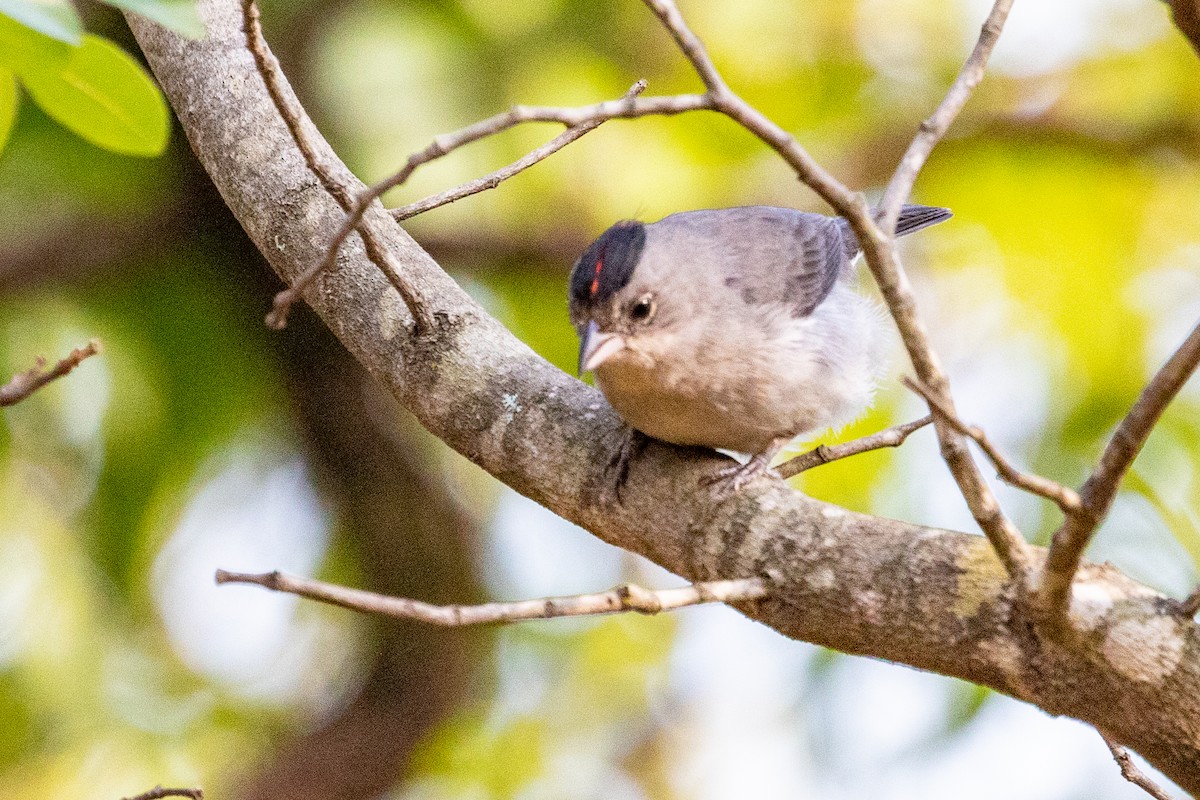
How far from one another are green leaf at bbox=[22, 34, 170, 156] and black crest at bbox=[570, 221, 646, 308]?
1599 millimetres

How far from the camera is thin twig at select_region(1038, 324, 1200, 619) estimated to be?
161 centimetres

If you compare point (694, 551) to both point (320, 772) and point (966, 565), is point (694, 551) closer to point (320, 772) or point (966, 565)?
point (966, 565)

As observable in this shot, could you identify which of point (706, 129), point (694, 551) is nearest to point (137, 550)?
point (706, 129)

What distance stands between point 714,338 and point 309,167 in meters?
1.21

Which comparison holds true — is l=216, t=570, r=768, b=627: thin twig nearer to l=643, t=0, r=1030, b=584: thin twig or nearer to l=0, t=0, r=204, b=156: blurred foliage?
l=643, t=0, r=1030, b=584: thin twig

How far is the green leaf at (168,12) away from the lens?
1471 millimetres

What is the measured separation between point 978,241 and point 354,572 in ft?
11.0

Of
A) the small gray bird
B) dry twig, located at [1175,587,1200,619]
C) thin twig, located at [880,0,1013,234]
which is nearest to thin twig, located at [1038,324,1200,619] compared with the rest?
dry twig, located at [1175,587,1200,619]

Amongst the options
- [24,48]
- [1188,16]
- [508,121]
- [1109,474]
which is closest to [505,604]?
[508,121]

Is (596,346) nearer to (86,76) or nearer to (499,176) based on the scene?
(499,176)

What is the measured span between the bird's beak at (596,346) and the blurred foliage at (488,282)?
8.10 ft

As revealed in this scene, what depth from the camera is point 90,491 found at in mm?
5926

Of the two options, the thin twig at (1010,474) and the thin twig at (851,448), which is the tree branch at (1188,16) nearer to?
the thin twig at (1010,474)

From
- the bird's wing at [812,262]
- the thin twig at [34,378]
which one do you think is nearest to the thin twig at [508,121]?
the thin twig at [34,378]
